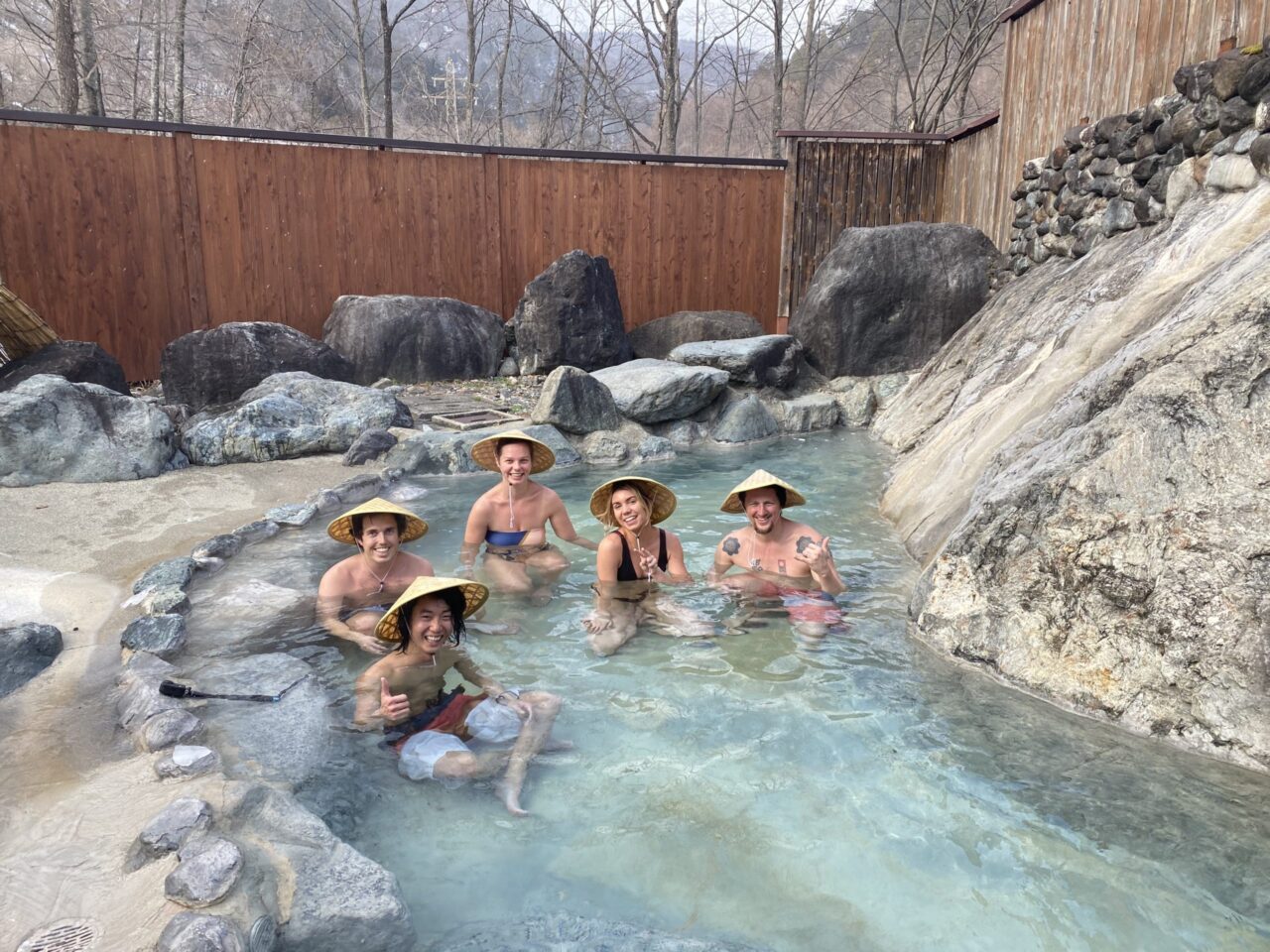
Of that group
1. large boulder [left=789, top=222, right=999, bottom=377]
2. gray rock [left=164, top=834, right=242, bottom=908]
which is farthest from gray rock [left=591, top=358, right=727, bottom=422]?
gray rock [left=164, top=834, right=242, bottom=908]

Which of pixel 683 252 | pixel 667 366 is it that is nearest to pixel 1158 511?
pixel 667 366

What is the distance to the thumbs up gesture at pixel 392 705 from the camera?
3.14m

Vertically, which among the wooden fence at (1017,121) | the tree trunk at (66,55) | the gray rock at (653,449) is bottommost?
the gray rock at (653,449)

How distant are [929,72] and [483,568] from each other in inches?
860

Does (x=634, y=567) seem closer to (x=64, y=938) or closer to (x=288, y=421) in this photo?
(x=64, y=938)

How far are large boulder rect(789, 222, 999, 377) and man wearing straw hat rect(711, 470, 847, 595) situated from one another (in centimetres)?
516

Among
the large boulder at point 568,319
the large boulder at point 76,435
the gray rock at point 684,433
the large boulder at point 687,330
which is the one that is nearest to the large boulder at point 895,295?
the large boulder at point 687,330

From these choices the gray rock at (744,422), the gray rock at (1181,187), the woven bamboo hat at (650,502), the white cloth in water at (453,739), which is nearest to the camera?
the white cloth in water at (453,739)

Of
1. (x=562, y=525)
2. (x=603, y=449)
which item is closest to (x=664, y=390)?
(x=603, y=449)

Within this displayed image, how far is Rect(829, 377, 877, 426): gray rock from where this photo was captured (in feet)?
30.0

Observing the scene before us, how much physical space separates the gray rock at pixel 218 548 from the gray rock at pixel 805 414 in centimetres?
514

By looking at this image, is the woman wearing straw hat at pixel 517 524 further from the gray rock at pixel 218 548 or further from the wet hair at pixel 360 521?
the gray rock at pixel 218 548

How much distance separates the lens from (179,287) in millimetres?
9344

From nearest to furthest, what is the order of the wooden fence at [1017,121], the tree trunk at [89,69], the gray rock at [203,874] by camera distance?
the gray rock at [203,874], the wooden fence at [1017,121], the tree trunk at [89,69]
